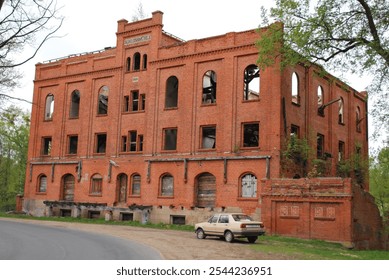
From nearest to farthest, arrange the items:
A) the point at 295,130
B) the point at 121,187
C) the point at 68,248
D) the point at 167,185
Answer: the point at 68,248
the point at 295,130
the point at 167,185
the point at 121,187

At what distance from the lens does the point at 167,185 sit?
110 feet

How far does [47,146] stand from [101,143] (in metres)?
6.57

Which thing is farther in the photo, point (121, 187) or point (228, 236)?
point (121, 187)

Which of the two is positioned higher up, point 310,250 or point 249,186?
point 249,186

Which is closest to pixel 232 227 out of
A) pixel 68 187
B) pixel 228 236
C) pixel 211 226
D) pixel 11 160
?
pixel 228 236

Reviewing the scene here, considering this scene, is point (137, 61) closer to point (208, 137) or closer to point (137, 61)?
point (137, 61)

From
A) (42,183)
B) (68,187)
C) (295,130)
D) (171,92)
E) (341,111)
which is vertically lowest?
(68,187)

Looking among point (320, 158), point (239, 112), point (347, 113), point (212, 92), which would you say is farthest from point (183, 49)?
point (347, 113)

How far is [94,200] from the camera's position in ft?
121

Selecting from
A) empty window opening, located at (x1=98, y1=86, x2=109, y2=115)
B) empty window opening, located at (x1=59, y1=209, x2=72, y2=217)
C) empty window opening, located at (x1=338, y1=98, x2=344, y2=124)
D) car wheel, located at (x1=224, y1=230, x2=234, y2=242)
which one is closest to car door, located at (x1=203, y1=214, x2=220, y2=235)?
car wheel, located at (x1=224, y1=230, x2=234, y2=242)

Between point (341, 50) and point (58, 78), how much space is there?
1095 inches

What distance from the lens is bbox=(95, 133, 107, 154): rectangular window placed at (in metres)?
38.4

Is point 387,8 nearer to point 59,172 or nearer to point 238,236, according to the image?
point 238,236

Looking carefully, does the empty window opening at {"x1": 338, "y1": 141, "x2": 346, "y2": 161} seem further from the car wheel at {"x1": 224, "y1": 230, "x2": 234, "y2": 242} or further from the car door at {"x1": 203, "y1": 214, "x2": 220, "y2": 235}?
the car wheel at {"x1": 224, "y1": 230, "x2": 234, "y2": 242}
